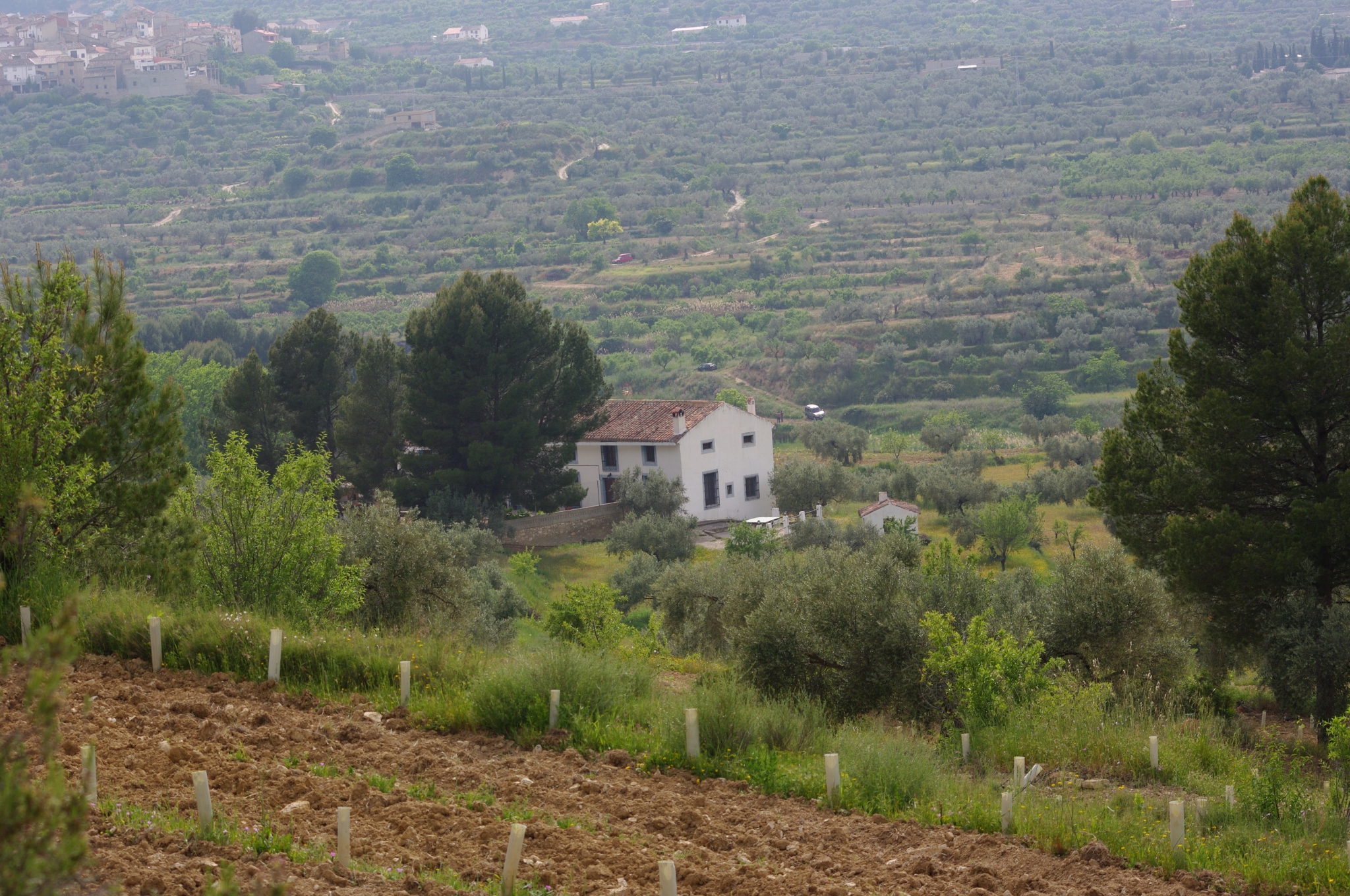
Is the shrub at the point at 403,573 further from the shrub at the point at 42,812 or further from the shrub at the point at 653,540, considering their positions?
the shrub at the point at 653,540

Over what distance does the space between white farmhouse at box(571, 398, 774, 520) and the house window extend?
0.02 meters

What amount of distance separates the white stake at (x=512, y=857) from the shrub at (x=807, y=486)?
1598 inches

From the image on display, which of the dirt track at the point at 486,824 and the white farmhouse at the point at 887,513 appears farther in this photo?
the white farmhouse at the point at 887,513

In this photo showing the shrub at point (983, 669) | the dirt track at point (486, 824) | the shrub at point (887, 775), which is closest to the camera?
the dirt track at point (486, 824)

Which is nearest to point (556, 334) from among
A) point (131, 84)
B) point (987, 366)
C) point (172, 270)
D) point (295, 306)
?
point (987, 366)

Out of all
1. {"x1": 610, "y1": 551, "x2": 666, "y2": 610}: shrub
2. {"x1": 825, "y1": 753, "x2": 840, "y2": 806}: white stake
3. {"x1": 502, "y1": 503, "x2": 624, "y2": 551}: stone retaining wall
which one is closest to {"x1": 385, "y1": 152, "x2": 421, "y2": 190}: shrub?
{"x1": 502, "y1": 503, "x2": 624, "y2": 551}: stone retaining wall

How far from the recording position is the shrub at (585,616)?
779 inches

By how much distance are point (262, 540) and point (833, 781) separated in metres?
8.58

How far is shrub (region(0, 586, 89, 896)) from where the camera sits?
10.0 ft

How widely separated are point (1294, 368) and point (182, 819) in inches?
604

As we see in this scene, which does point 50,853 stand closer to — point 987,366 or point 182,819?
point 182,819

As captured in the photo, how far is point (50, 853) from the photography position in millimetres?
3193

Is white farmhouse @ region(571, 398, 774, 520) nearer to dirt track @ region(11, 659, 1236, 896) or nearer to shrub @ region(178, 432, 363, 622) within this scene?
shrub @ region(178, 432, 363, 622)

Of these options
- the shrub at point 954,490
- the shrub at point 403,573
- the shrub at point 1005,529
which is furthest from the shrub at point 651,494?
the shrub at point 403,573
